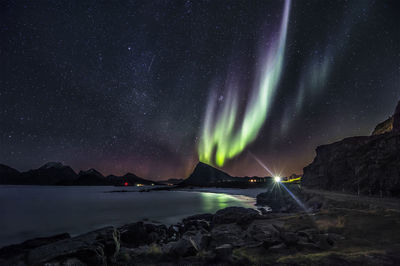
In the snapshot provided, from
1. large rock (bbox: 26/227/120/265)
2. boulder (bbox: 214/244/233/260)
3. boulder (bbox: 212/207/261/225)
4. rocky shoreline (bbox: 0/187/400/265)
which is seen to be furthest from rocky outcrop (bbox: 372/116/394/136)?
large rock (bbox: 26/227/120/265)

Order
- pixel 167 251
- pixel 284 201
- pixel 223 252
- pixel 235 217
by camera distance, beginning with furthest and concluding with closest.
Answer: pixel 284 201
pixel 235 217
pixel 167 251
pixel 223 252

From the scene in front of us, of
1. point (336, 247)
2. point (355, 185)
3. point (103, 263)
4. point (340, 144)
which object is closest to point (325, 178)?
point (340, 144)

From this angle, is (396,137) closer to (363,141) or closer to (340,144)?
(363,141)

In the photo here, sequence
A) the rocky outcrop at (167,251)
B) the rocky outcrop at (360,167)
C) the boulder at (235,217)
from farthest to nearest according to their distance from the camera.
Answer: the rocky outcrop at (360,167), the boulder at (235,217), the rocky outcrop at (167,251)

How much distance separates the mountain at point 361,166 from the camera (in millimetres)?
24859

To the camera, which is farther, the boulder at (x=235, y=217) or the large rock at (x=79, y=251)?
the boulder at (x=235, y=217)

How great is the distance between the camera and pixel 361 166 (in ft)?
104

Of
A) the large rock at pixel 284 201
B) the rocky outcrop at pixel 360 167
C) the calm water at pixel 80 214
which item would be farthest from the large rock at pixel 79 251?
the rocky outcrop at pixel 360 167

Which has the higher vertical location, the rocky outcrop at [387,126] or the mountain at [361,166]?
the rocky outcrop at [387,126]

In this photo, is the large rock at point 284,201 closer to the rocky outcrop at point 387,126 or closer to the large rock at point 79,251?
the large rock at point 79,251

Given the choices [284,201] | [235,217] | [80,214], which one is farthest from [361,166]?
[80,214]

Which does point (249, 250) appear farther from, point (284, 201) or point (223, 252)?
point (284, 201)

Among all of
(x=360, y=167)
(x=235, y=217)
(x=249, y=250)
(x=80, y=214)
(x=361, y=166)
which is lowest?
(x=80, y=214)

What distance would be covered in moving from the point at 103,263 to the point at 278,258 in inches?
251
